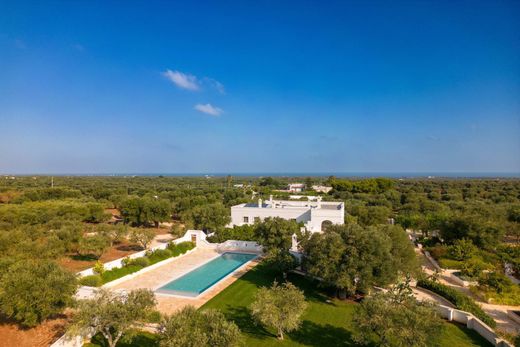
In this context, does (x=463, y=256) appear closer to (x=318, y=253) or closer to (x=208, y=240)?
(x=318, y=253)

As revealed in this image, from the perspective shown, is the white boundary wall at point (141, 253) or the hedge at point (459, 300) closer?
the hedge at point (459, 300)

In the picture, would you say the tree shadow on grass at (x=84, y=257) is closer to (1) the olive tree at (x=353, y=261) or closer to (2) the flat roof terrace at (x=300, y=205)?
(2) the flat roof terrace at (x=300, y=205)

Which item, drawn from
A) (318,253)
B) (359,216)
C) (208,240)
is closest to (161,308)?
(318,253)

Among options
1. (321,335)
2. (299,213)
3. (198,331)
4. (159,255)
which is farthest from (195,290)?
(299,213)

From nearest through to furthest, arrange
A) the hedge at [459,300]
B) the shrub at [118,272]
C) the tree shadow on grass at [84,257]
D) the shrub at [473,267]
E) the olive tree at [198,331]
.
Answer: the olive tree at [198,331], the hedge at [459,300], the shrub at [118,272], the shrub at [473,267], the tree shadow on grass at [84,257]

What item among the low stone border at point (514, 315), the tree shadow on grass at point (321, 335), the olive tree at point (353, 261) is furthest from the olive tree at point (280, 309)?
the low stone border at point (514, 315)

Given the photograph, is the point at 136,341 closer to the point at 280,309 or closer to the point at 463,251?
the point at 280,309
